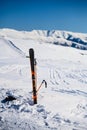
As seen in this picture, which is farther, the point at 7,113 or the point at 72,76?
the point at 72,76

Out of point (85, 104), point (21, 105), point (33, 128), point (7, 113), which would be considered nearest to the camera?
point (33, 128)

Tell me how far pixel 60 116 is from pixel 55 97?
2.89 m

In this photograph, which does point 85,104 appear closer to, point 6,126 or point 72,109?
point 72,109

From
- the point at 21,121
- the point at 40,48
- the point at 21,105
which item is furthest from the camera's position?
the point at 40,48

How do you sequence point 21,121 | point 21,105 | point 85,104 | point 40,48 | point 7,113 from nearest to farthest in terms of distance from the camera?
point 21,121 < point 7,113 < point 21,105 < point 85,104 < point 40,48

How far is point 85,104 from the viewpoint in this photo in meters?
12.1

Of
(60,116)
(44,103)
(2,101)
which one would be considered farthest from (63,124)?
(2,101)

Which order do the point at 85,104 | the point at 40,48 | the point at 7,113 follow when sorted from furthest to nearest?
the point at 40,48 < the point at 85,104 < the point at 7,113

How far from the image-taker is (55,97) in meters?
12.8

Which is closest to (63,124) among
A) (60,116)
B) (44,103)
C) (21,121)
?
(60,116)

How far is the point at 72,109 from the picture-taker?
433 inches

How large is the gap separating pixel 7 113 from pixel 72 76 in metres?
15.8

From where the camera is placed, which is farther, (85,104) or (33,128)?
(85,104)

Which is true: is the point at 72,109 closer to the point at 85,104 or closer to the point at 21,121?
the point at 85,104
